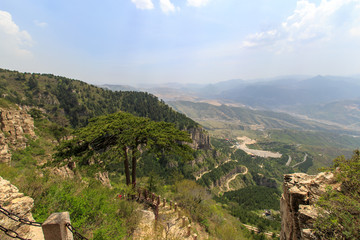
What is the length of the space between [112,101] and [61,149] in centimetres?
7848

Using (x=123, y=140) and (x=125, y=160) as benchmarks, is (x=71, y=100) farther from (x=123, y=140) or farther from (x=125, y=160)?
(x=123, y=140)

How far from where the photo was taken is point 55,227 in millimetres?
3338

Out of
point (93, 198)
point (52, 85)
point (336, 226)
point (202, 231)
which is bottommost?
point (202, 231)

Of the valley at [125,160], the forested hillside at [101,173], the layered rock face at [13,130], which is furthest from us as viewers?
the layered rock face at [13,130]

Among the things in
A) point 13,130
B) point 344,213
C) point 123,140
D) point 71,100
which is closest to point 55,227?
point 123,140

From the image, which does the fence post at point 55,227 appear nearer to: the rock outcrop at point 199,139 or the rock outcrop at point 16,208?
the rock outcrop at point 16,208

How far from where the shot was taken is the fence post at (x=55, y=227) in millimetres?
3318

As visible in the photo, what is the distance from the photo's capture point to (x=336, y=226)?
16.4ft

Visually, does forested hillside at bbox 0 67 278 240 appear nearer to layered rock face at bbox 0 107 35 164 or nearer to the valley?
the valley

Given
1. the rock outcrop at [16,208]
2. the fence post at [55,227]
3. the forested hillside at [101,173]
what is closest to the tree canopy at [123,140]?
the forested hillside at [101,173]

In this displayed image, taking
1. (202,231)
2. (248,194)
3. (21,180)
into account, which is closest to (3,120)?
(21,180)

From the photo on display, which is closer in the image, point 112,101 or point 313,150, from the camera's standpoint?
point 112,101

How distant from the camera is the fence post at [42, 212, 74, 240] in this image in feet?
10.9

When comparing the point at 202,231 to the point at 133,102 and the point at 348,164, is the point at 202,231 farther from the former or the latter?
the point at 133,102
